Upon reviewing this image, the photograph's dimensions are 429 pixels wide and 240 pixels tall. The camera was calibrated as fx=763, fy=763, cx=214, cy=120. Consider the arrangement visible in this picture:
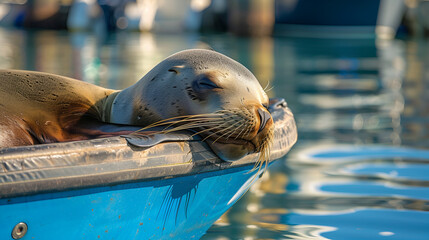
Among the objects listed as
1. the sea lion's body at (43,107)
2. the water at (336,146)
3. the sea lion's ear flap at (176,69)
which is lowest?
the water at (336,146)

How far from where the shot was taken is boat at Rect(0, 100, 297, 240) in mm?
2492

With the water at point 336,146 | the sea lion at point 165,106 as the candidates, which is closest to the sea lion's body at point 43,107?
the sea lion at point 165,106

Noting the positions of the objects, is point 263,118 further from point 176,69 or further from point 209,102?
point 176,69

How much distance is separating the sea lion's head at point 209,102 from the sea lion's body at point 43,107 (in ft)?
0.71

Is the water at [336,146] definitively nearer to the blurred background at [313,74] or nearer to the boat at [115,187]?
the blurred background at [313,74]

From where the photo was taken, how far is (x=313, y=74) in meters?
12.7

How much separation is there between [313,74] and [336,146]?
657 cm

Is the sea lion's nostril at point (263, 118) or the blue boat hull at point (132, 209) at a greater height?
the sea lion's nostril at point (263, 118)

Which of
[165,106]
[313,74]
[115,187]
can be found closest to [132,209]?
[115,187]

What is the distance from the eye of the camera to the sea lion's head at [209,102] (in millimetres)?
2994

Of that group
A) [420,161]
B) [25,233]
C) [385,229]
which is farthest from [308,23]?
[25,233]

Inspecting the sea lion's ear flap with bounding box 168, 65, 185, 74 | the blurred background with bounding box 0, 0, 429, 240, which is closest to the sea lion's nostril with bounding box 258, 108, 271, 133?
the sea lion's ear flap with bounding box 168, 65, 185, 74

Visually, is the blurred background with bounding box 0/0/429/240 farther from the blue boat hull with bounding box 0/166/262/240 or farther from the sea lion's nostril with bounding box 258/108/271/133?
the sea lion's nostril with bounding box 258/108/271/133

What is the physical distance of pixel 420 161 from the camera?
225 inches
